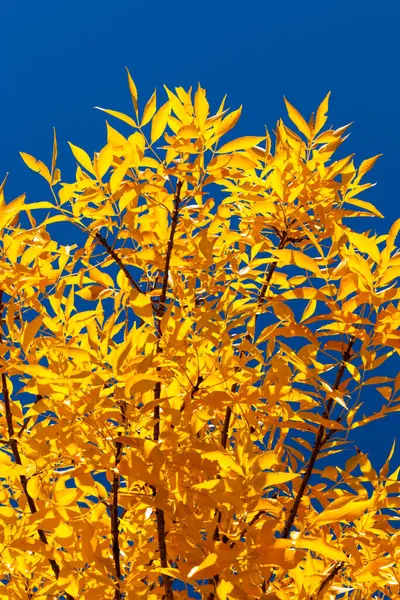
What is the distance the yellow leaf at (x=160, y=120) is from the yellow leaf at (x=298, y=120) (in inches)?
7.3

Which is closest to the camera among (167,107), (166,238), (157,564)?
(167,107)

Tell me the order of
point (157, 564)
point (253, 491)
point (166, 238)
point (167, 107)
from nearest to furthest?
point (253, 491)
point (167, 107)
point (166, 238)
point (157, 564)

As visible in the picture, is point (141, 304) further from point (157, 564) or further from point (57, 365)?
point (157, 564)

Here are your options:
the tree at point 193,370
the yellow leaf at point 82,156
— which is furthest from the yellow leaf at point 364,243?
the yellow leaf at point 82,156

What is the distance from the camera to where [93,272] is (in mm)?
944

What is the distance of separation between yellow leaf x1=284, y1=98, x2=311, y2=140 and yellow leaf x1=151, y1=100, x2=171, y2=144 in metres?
0.18

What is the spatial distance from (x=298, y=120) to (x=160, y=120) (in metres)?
0.22

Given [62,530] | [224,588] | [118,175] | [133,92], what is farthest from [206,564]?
[133,92]

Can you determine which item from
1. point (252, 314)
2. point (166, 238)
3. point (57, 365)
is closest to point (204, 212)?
point (166, 238)

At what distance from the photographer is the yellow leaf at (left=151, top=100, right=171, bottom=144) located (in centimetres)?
82

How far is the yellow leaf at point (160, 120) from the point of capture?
82 centimetres

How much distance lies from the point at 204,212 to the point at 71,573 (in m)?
0.54

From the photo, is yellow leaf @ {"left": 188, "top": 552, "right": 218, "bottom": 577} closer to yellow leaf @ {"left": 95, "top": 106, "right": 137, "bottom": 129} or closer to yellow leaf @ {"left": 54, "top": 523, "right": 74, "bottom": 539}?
yellow leaf @ {"left": 54, "top": 523, "right": 74, "bottom": 539}

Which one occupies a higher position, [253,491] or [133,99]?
[133,99]
